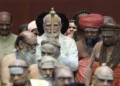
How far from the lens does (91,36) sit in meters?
13.2

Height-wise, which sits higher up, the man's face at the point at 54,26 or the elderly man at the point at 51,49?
the man's face at the point at 54,26

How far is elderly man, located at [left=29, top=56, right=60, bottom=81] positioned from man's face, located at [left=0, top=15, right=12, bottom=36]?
1.23m

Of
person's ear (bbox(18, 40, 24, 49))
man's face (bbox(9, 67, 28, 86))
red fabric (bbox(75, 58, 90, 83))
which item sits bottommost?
red fabric (bbox(75, 58, 90, 83))

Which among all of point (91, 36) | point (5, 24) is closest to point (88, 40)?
point (91, 36)

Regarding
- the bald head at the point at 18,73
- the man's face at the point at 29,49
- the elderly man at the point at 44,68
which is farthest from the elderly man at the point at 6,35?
the bald head at the point at 18,73

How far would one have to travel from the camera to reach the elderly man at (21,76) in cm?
1159

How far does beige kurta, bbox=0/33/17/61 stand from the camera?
13.3 metres

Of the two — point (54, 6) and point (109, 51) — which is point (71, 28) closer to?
point (109, 51)

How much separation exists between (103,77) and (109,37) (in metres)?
1.08

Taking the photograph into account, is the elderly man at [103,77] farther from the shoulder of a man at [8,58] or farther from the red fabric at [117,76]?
the shoulder of a man at [8,58]

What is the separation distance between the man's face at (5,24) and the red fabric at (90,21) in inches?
39.0

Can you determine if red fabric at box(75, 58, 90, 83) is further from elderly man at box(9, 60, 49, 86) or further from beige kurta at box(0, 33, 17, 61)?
elderly man at box(9, 60, 49, 86)

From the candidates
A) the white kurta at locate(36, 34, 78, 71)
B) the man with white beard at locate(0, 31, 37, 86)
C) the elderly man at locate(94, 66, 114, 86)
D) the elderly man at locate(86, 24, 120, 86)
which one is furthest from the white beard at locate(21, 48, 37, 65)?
the elderly man at locate(94, 66, 114, 86)

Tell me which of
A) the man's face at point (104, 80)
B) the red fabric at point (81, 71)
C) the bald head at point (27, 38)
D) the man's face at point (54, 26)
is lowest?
the red fabric at point (81, 71)
